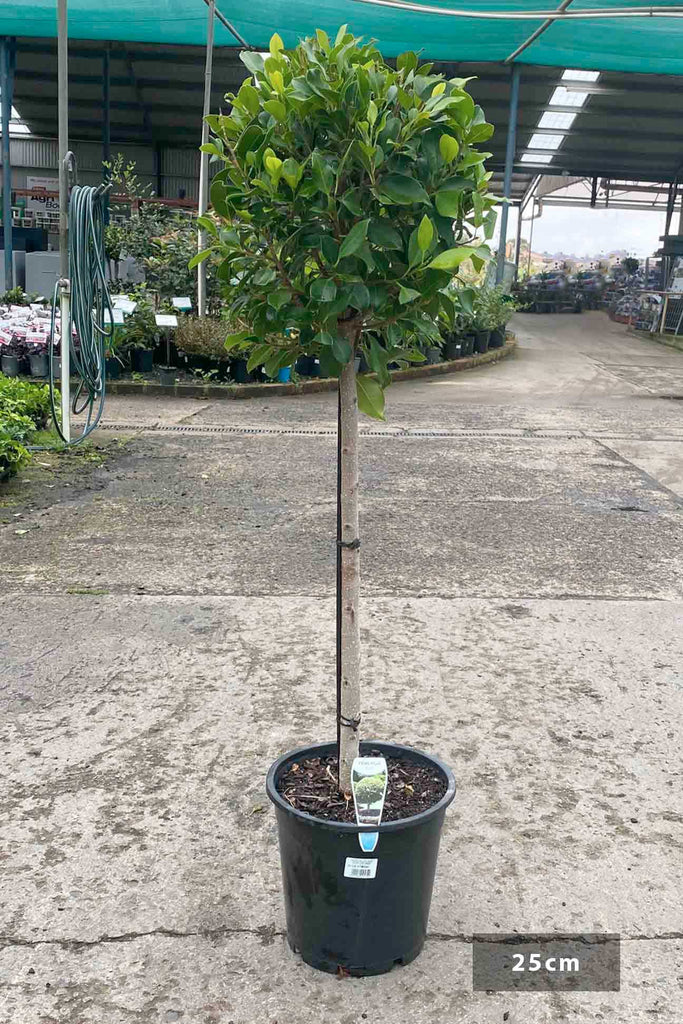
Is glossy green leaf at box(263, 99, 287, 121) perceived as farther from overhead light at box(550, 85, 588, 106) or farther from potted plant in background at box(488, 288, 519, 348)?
overhead light at box(550, 85, 588, 106)

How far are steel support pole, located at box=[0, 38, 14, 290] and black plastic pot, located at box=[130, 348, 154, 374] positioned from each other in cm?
482

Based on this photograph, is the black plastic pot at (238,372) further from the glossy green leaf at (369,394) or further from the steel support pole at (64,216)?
the glossy green leaf at (369,394)

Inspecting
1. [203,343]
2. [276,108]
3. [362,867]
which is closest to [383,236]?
[276,108]

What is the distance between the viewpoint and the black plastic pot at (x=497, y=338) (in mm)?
16583

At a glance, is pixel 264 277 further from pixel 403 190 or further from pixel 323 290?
pixel 403 190

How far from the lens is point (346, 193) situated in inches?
80.8

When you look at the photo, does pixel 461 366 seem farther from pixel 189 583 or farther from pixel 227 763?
pixel 227 763

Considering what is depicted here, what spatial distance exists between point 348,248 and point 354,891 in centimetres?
138

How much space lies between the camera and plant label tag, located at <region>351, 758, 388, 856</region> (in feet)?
6.93

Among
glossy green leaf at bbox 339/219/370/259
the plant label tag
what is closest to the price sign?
glossy green leaf at bbox 339/219/370/259

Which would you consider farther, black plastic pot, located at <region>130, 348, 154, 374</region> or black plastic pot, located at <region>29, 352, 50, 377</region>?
black plastic pot, located at <region>130, 348, 154, 374</region>

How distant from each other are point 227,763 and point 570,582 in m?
2.38

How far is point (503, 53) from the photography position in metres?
16.4

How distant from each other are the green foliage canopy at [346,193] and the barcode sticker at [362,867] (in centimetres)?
108
